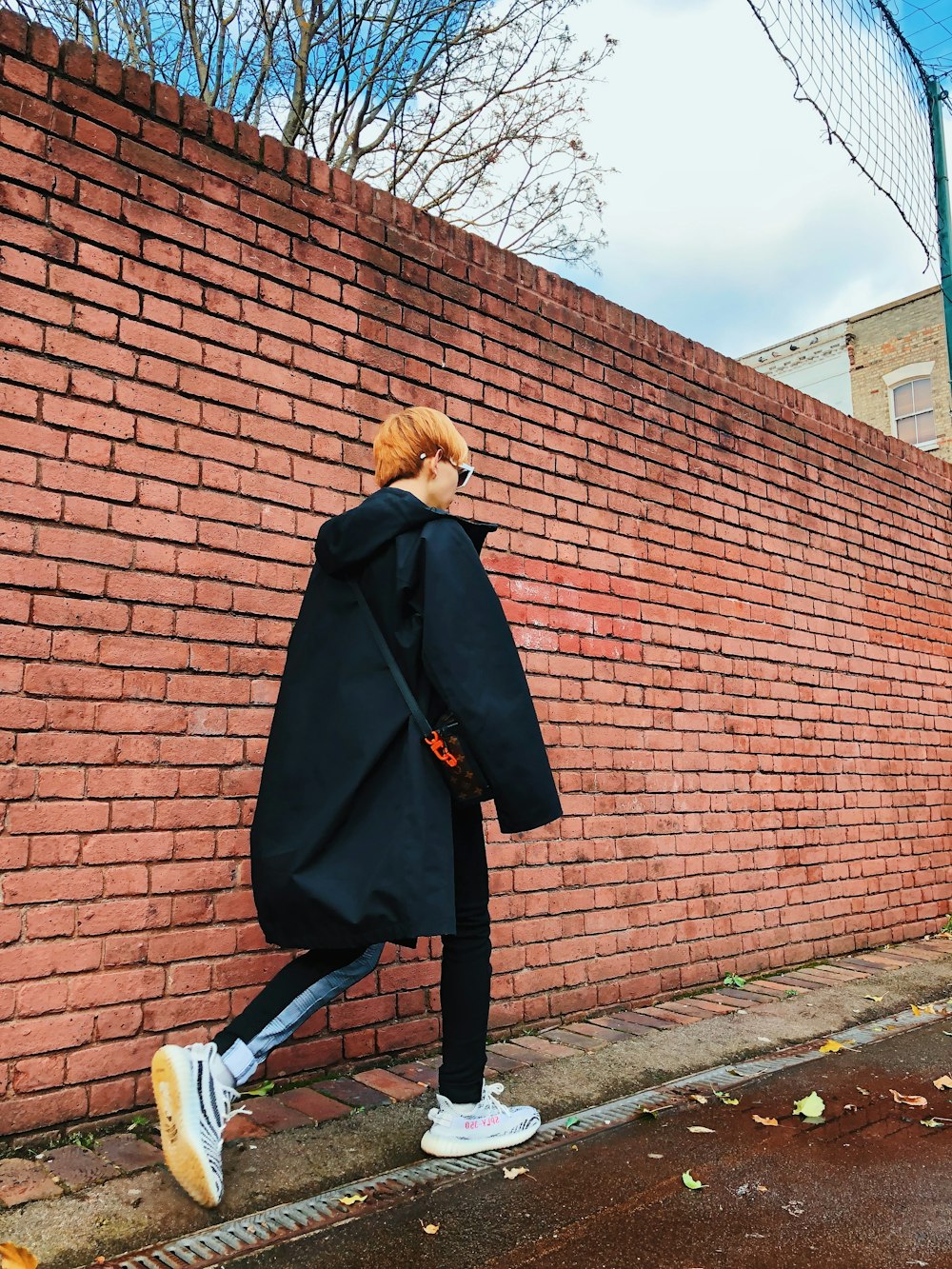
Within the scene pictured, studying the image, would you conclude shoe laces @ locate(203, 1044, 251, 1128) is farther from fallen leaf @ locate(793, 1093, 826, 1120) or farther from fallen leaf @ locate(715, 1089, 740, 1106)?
fallen leaf @ locate(793, 1093, 826, 1120)

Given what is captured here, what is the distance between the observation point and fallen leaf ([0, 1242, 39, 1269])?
6.53 feet

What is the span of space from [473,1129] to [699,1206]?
582mm

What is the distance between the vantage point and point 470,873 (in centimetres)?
269

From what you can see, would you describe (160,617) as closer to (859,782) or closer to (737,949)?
(737,949)

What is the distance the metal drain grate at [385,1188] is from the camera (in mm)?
2133

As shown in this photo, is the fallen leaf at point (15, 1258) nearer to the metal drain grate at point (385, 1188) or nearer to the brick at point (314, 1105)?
the metal drain grate at point (385, 1188)

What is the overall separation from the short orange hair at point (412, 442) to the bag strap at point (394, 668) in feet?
1.22

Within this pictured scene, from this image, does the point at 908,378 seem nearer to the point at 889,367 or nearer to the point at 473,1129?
the point at 889,367

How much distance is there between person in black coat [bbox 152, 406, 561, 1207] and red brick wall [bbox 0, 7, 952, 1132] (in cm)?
50

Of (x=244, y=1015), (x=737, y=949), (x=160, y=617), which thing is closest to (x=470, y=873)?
(x=244, y=1015)

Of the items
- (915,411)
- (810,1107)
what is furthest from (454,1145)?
(915,411)

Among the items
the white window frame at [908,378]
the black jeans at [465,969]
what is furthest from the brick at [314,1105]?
the white window frame at [908,378]

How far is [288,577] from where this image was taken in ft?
10.9

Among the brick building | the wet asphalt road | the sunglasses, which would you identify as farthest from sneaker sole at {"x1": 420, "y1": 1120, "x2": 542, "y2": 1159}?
the brick building
